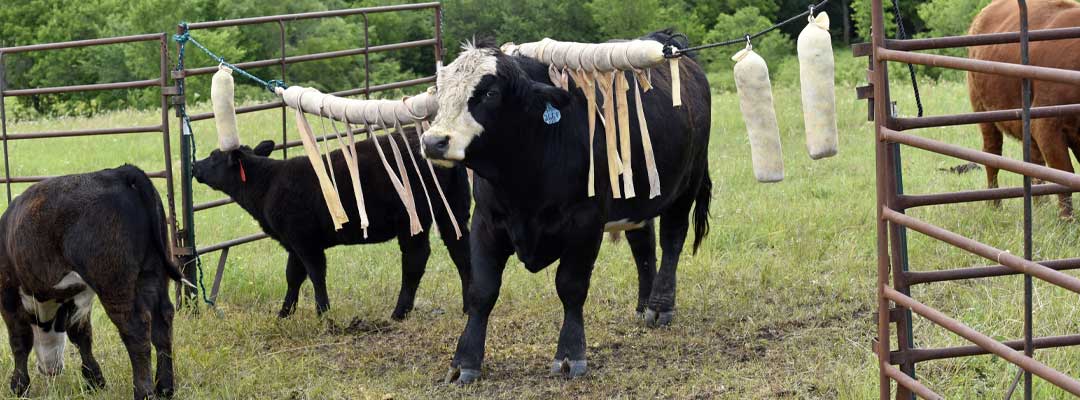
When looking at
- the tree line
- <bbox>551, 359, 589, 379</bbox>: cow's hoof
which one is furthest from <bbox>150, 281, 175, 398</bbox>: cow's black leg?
the tree line

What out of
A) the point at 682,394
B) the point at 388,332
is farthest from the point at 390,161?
the point at 682,394

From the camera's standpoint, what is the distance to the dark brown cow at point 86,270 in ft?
19.1

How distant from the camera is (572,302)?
21.3ft

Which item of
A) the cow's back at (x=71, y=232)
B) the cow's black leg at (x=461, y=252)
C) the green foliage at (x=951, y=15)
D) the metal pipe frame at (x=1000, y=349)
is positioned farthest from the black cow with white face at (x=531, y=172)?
the green foliage at (x=951, y=15)

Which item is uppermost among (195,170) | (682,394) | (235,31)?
(235,31)

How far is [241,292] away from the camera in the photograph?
8.59m

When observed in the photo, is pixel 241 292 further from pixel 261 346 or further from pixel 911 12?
pixel 911 12

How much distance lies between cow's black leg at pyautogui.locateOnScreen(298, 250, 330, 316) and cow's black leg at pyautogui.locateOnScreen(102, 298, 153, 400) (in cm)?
204

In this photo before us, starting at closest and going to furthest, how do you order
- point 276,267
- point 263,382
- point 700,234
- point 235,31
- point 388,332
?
1. point 263,382
2. point 388,332
3. point 700,234
4. point 276,267
5. point 235,31

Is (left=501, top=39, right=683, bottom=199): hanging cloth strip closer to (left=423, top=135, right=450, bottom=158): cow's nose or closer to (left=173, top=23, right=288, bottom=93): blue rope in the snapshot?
(left=423, top=135, right=450, bottom=158): cow's nose

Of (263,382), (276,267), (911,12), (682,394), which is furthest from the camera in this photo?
(911,12)

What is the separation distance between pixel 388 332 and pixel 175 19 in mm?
42713

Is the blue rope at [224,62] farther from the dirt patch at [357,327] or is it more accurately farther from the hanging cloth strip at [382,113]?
the dirt patch at [357,327]

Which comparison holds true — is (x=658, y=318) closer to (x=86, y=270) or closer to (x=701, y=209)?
(x=701, y=209)
